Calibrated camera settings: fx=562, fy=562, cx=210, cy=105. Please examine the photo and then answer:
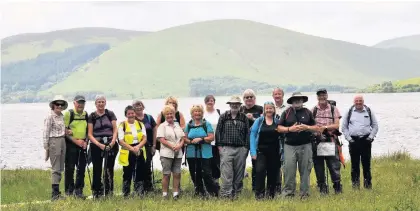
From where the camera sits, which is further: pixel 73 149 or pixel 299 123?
pixel 73 149

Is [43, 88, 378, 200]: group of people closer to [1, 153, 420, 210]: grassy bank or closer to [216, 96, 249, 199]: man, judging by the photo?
[216, 96, 249, 199]: man

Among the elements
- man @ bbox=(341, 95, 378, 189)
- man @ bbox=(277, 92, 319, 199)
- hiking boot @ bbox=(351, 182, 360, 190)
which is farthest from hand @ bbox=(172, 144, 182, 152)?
hiking boot @ bbox=(351, 182, 360, 190)

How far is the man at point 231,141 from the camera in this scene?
12.2m

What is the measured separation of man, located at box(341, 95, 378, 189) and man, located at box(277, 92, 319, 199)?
5.12ft

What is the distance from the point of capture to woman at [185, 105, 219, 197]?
40.8ft

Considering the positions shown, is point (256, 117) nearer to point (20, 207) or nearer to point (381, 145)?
point (20, 207)

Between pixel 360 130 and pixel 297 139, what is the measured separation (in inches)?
76.9

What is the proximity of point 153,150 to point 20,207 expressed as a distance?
315cm

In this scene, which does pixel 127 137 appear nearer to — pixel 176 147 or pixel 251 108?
pixel 176 147

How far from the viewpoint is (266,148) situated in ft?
39.6

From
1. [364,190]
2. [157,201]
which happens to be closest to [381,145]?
[364,190]

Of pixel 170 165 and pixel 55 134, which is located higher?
pixel 55 134

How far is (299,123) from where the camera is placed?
1177 centimetres

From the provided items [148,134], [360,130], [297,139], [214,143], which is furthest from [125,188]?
[360,130]
